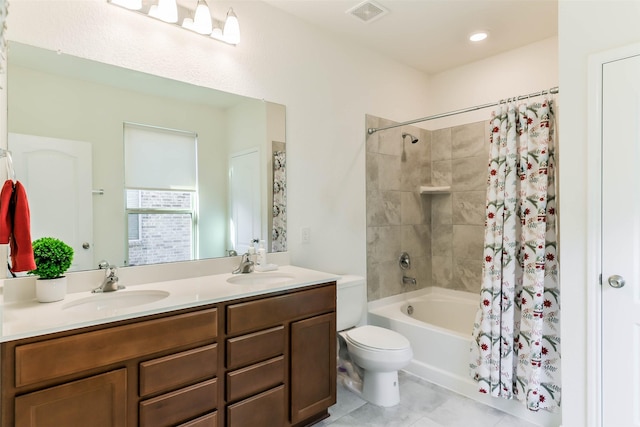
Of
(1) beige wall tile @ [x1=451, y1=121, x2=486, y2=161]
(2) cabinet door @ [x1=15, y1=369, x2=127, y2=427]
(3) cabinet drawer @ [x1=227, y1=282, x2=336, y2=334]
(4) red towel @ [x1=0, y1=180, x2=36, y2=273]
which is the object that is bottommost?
(2) cabinet door @ [x1=15, y1=369, x2=127, y2=427]

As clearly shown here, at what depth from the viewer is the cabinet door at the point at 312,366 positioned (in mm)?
1908

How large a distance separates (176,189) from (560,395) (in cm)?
250

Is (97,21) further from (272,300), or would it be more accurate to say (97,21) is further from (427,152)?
(427,152)

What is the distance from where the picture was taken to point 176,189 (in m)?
2.05

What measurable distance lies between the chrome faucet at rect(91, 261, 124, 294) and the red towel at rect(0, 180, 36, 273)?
0.40 m

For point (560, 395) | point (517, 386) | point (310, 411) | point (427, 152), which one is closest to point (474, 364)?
point (517, 386)

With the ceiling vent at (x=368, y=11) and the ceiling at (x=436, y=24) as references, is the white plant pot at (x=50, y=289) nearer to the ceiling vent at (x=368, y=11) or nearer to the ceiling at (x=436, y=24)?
the ceiling at (x=436, y=24)

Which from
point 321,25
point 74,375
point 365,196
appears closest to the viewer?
point 74,375

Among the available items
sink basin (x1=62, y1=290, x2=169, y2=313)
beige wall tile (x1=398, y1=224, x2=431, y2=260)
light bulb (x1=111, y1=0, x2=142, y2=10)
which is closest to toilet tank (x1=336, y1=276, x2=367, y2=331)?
beige wall tile (x1=398, y1=224, x2=431, y2=260)

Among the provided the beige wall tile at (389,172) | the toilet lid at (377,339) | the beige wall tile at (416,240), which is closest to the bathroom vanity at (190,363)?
the toilet lid at (377,339)

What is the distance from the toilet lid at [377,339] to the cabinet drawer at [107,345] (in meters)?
1.11

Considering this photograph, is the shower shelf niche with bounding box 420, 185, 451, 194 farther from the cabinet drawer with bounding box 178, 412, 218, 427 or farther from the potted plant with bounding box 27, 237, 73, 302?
the potted plant with bounding box 27, 237, 73, 302

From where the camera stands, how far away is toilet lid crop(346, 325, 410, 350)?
2.29 metres

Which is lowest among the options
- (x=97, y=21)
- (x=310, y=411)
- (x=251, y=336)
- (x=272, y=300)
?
(x=310, y=411)
